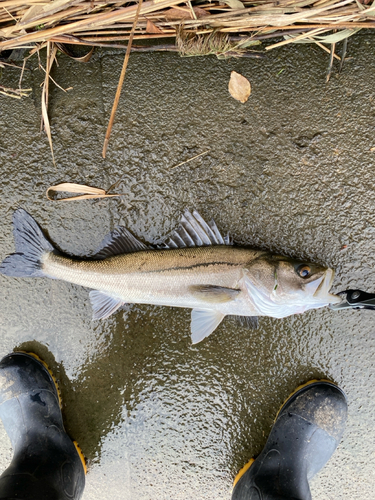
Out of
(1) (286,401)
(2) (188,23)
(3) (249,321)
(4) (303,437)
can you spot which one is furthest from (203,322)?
(2) (188,23)

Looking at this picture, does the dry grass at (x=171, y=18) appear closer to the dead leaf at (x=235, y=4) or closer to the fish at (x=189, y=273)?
the dead leaf at (x=235, y=4)

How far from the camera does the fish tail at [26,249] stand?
2506 millimetres

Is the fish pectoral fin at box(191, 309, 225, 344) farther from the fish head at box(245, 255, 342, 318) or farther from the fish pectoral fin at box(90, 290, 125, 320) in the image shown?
the fish pectoral fin at box(90, 290, 125, 320)

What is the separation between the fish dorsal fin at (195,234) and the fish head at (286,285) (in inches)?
13.8

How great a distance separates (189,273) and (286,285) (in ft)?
2.28

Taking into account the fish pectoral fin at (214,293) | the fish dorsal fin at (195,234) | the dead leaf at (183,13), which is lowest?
the fish pectoral fin at (214,293)

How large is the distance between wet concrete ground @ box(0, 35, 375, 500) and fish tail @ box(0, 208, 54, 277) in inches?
4.7

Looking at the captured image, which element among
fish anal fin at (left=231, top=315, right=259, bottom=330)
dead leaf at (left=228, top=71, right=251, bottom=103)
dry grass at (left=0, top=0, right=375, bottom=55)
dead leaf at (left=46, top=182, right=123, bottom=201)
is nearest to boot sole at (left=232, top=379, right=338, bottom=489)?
fish anal fin at (left=231, top=315, right=259, bottom=330)

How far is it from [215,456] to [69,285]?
1942mm

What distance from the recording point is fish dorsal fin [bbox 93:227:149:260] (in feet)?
8.14

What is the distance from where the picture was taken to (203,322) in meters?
2.40

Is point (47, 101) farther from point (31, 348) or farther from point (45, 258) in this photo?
point (31, 348)

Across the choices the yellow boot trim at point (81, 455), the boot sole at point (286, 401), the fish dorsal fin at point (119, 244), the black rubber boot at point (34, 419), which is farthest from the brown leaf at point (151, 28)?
the yellow boot trim at point (81, 455)

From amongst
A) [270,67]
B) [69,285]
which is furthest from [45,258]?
[270,67]
